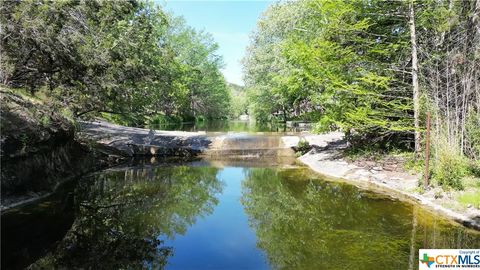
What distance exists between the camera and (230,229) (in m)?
8.62

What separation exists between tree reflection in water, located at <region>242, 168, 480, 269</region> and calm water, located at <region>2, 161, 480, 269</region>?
0.02 metres

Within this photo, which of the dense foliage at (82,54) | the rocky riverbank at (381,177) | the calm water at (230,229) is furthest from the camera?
the dense foliage at (82,54)

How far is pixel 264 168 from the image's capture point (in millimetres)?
17562

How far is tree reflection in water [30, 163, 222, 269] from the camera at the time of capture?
6.57m

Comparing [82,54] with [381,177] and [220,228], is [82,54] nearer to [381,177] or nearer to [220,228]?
[220,228]

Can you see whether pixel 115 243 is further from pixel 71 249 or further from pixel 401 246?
pixel 401 246

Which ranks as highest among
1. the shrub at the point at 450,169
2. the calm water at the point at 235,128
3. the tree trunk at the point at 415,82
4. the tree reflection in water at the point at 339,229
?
the tree trunk at the point at 415,82

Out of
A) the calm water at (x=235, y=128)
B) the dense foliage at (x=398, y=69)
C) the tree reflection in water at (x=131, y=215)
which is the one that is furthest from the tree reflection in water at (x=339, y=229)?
the calm water at (x=235, y=128)

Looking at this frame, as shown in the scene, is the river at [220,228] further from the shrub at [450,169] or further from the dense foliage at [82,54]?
the dense foliage at [82,54]

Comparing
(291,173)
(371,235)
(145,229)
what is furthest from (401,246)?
(291,173)

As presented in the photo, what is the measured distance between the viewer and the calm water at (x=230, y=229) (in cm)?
656

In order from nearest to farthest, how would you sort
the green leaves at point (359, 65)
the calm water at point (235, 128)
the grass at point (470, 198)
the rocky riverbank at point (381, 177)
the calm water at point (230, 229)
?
the calm water at point (230, 229) → the grass at point (470, 198) → the rocky riverbank at point (381, 177) → the green leaves at point (359, 65) → the calm water at point (235, 128)

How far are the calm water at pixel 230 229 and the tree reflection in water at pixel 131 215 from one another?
1.1 inches

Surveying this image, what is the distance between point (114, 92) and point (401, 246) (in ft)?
39.6
